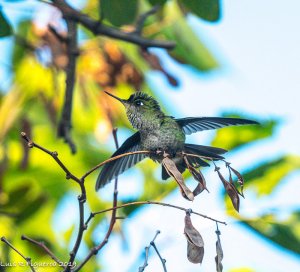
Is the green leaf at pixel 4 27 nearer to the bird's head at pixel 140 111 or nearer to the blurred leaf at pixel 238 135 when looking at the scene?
the bird's head at pixel 140 111

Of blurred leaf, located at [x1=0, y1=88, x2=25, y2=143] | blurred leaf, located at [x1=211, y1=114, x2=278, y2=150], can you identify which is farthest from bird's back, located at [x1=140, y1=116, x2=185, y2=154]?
blurred leaf, located at [x1=0, y1=88, x2=25, y2=143]

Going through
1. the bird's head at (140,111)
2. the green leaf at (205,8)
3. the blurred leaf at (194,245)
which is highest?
the green leaf at (205,8)

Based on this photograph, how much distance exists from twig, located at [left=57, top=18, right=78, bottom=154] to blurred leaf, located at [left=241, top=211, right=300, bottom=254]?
1040mm

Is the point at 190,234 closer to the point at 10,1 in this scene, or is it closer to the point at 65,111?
the point at 65,111

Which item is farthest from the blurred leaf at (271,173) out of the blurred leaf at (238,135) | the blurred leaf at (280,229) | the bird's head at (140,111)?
the bird's head at (140,111)

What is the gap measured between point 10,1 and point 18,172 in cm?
125

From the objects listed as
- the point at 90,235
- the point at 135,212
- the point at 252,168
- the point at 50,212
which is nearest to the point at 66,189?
the point at 50,212

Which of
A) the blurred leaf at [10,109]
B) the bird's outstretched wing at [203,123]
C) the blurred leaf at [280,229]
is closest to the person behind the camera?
the bird's outstretched wing at [203,123]

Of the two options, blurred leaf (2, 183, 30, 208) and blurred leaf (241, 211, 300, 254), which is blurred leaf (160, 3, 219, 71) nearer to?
blurred leaf (241, 211, 300, 254)

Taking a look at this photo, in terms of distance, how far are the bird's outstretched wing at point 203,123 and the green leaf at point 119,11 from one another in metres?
0.56

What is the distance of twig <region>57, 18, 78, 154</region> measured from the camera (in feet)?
12.5

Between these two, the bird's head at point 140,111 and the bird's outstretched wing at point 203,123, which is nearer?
the bird's outstretched wing at point 203,123

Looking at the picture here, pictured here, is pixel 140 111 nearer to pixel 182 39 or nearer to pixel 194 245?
pixel 182 39

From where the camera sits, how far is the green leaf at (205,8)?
375 cm
